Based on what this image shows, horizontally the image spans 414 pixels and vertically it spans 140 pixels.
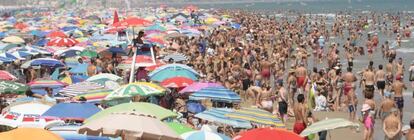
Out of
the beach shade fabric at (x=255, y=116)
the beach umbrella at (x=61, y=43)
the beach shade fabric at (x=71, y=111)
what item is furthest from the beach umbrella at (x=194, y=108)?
the beach umbrella at (x=61, y=43)

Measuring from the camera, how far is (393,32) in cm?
3866

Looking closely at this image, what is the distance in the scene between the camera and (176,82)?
10648 mm

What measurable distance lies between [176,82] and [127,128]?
5126 mm

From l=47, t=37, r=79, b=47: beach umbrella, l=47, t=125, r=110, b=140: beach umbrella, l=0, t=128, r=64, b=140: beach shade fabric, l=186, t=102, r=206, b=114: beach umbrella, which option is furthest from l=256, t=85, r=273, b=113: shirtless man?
l=47, t=37, r=79, b=47: beach umbrella

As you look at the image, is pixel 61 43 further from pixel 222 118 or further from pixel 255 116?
pixel 255 116

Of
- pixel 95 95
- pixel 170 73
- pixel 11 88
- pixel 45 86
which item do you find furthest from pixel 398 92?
pixel 11 88

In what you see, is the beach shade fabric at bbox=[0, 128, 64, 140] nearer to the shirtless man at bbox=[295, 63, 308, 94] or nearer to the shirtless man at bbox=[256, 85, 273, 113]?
the shirtless man at bbox=[256, 85, 273, 113]

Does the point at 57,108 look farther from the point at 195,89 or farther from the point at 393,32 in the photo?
the point at 393,32

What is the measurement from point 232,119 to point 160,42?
13602 millimetres

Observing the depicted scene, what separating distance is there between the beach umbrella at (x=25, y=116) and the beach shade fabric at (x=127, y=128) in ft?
5.13

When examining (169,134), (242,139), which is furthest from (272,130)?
(169,134)

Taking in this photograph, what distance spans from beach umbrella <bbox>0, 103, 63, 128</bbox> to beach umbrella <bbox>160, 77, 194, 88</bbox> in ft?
10.7

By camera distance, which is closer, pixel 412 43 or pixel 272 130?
pixel 272 130

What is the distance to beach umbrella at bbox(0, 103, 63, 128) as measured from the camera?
23.4ft
